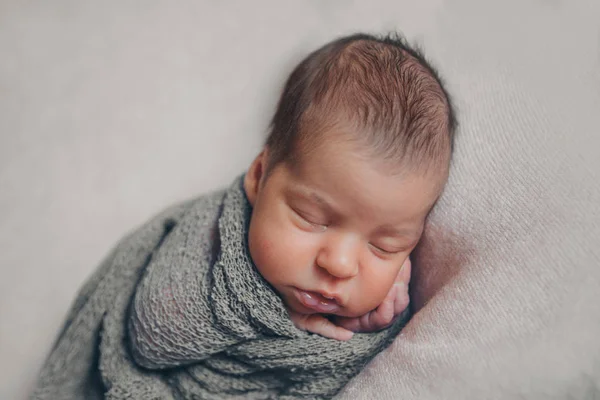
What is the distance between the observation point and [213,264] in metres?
0.85

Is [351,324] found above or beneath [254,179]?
beneath

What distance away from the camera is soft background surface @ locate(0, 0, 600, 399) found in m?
0.60

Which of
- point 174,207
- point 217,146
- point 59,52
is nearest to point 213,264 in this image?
point 174,207

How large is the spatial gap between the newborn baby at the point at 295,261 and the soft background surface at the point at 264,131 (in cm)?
8

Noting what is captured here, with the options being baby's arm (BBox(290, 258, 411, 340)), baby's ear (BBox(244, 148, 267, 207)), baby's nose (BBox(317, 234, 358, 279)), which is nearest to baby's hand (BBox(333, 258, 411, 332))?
baby's arm (BBox(290, 258, 411, 340))

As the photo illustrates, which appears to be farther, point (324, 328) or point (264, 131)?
point (264, 131)

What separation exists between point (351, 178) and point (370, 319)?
24 cm

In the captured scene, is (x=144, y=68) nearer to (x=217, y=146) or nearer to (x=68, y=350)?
(x=217, y=146)

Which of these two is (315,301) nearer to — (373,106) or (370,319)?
(370,319)

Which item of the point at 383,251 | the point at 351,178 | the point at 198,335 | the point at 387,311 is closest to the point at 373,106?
the point at 351,178

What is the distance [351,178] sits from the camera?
0.70 metres

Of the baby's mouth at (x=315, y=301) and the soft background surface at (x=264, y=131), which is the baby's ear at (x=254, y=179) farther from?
the soft background surface at (x=264, y=131)

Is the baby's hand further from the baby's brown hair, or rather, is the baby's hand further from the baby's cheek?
the baby's brown hair

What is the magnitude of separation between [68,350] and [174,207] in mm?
302
